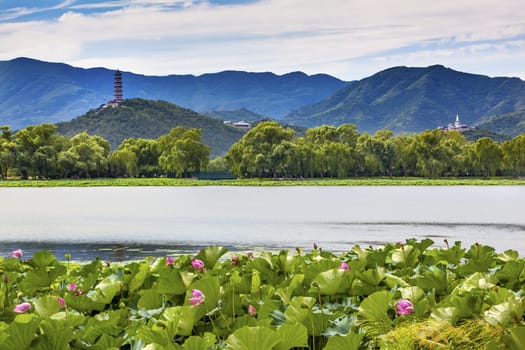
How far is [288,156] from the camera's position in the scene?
79.0 metres

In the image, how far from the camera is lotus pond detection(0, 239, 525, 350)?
2.80 meters

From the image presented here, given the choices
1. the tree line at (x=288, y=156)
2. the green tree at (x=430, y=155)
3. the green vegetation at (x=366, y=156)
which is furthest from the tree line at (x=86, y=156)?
the green tree at (x=430, y=155)

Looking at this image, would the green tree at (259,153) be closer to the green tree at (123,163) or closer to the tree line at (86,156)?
the tree line at (86,156)

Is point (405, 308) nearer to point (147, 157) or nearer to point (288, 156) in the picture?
point (288, 156)

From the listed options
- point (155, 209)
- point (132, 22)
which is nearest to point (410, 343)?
point (155, 209)

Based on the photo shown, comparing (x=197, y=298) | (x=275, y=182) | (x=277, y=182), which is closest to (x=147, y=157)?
(x=275, y=182)

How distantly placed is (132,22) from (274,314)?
102951 millimetres

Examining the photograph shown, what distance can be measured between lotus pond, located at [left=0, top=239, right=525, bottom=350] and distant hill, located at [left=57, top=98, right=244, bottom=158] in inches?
5237

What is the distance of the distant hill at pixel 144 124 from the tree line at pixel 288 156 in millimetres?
49519

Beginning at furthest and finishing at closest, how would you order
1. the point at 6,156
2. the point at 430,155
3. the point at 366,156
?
the point at 366,156 → the point at 6,156 → the point at 430,155

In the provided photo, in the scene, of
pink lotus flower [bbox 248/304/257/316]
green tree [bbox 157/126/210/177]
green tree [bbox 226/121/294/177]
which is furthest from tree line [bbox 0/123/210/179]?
pink lotus flower [bbox 248/304/257/316]

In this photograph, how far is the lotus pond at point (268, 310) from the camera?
2.80 metres

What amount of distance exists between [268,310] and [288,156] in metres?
75.7

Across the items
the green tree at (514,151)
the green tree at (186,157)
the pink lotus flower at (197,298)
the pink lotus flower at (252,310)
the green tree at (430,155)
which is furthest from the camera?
the green tree at (186,157)
